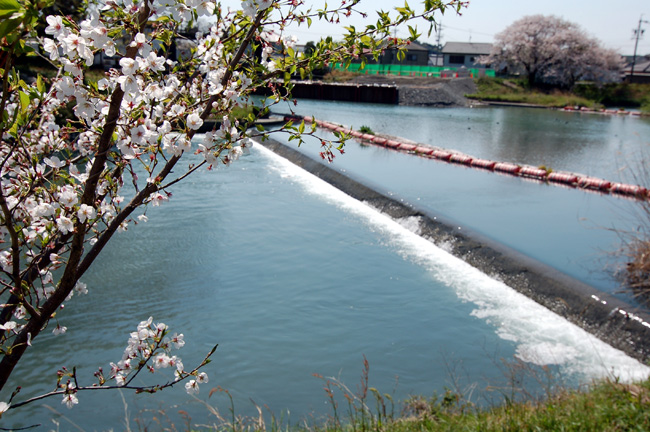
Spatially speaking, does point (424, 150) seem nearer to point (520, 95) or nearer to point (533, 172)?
point (533, 172)

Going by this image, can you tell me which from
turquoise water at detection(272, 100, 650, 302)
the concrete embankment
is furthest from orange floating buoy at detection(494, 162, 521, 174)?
the concrete embankment

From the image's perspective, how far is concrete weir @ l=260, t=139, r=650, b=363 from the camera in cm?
506

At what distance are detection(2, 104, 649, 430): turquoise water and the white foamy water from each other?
0.7 inches

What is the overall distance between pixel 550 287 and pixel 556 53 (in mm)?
44759

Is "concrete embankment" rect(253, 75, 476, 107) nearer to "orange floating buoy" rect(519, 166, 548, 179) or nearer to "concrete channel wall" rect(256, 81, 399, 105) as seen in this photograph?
"concrete channel wall" rect(256, 81, 399, 105)

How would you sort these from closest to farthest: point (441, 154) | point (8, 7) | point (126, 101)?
point (8, 7) < point (126, 101) < point (441, 154)

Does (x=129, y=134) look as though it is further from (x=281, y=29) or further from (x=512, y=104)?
(x=512, y=104)

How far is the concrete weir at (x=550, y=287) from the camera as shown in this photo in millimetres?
5062

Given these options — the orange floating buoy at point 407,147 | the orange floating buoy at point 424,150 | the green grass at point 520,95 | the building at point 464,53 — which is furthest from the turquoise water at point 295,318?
the building at point 464,53


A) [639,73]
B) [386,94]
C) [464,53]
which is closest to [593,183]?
[386,94]

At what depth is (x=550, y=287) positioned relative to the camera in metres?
5.95

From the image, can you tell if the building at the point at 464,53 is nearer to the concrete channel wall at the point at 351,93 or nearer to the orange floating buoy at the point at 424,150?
the concrete channel wall at the point at 351,93

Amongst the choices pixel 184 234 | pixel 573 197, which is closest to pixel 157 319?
pixel 184 234

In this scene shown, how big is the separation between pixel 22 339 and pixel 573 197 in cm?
1013
